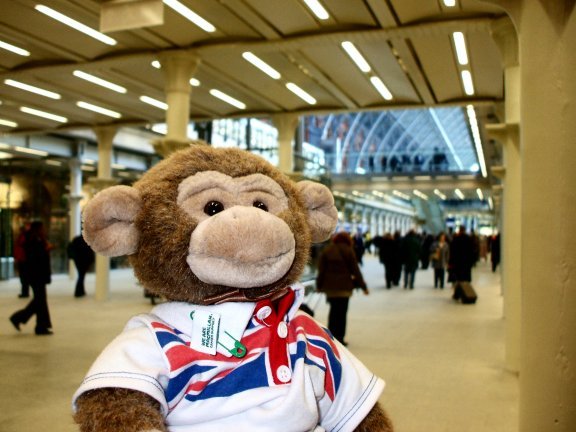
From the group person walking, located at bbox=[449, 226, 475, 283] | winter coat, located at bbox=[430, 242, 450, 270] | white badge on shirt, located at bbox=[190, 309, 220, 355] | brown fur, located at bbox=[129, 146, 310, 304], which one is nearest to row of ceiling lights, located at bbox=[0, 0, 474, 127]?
person walking, located at bbox=[449, 226, 475, 283]

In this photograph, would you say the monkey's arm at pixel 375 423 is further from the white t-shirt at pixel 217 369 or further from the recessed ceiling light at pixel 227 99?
the recessed ceiling light at pixel 227 99

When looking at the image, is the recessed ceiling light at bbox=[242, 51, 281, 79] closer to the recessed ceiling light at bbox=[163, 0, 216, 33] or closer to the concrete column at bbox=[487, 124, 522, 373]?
the recessed ceiling light at bbox=[163, 0, 216, 33]

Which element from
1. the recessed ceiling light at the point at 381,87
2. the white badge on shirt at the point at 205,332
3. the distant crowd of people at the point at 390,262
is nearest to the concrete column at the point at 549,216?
the white badge on shirt at the point at 205,332

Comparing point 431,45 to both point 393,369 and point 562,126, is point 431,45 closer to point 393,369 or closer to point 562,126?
point 393,369

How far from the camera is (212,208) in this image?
2092mm

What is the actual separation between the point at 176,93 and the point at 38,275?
437 centimetres

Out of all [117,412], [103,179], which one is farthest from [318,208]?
[103,179]

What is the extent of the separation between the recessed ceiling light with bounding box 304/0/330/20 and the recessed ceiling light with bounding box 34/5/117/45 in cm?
390

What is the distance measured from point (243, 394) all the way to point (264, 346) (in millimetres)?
156

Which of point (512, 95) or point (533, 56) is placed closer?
point (533, 56)

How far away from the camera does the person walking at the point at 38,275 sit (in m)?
11.2

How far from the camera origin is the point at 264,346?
2000 millimetres

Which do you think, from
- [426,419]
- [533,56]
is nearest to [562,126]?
[533,56]

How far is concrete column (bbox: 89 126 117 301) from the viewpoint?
17641 mm
